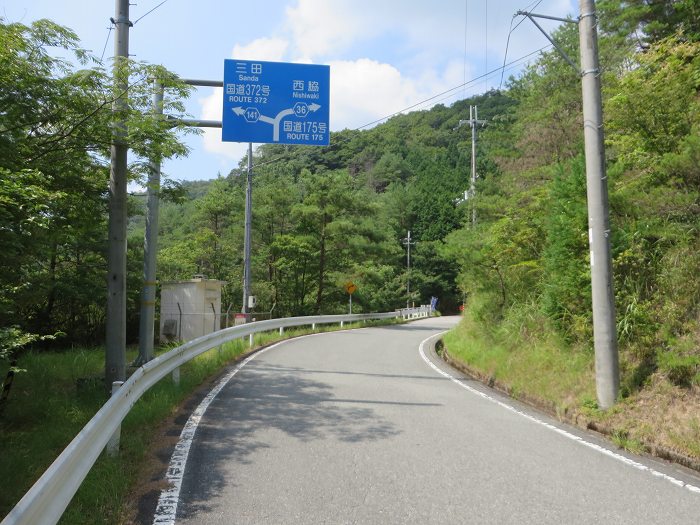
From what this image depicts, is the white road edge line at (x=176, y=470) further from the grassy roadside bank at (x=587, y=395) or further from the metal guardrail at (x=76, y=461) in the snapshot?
the grassy roadside bank at (x=587, y=395)

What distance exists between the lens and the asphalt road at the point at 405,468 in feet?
13.1

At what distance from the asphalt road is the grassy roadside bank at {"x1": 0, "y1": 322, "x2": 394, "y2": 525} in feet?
1.81

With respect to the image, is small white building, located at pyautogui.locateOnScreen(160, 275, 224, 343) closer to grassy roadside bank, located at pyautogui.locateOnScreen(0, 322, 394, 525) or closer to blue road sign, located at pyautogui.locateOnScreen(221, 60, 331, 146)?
grassy roadside bank, located at pyautogui.locateOnScreen(0, 322, 394, 525)

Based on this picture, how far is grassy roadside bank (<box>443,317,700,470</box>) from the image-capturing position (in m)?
5.73

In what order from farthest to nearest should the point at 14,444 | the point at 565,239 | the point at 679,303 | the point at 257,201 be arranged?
1. the point at 257,201
2. the point at 565,239
3. the point at 679,303
4. the point at 14,444

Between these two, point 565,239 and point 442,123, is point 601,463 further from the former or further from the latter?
point 442,123

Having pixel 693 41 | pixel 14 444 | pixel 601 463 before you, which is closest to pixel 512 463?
pixel 601 463

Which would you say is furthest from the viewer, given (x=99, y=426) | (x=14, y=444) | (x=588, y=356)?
(x=588, y=356)

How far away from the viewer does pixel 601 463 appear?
5242 mm

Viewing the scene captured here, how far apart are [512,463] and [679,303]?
4374 millimetres

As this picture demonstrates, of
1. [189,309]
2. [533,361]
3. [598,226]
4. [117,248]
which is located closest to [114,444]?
[117,248]

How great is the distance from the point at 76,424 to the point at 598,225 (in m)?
7.78

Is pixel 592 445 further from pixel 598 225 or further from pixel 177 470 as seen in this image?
pixel 177 470

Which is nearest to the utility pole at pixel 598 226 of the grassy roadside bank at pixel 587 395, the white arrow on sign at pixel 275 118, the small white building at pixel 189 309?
the grassy roadside bank at pixel 587 395
